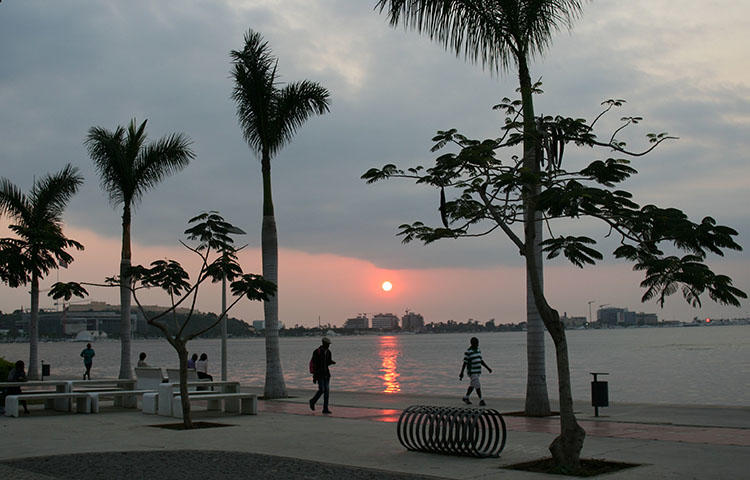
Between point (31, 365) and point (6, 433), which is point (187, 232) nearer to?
point (6, 433)

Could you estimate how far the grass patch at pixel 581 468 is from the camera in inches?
A: 380

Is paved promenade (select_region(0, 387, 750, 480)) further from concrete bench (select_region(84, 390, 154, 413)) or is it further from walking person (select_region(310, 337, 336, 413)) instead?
walking person (select_region(310, 337, 336, 413))

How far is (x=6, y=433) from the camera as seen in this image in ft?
47.4

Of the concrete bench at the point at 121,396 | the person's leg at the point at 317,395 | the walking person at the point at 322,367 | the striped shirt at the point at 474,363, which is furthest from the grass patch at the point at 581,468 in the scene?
the concrete bench at the point at 121,396

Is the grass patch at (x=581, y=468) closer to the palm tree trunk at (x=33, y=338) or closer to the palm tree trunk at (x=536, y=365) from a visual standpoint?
the palm tree trunk at (x=536, y=365)

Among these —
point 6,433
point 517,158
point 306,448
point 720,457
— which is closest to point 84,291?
point 6,433

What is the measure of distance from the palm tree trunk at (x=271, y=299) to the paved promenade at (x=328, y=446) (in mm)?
4387

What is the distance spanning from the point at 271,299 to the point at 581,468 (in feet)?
46.1

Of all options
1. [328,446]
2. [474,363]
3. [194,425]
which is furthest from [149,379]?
[328,446]

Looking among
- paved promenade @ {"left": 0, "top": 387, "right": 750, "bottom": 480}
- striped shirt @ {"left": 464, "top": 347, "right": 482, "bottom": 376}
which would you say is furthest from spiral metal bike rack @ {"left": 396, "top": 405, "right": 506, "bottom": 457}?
striped shirt @ {"left": 464, "top": 347, "right": 482, "bottom": 376}

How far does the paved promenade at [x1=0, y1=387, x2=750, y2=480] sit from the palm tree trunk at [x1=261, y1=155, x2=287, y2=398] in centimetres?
439

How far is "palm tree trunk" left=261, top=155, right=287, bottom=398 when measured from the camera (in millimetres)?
22562

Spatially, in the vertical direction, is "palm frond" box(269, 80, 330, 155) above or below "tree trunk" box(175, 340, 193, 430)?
above

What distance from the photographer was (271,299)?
22.6 metres
